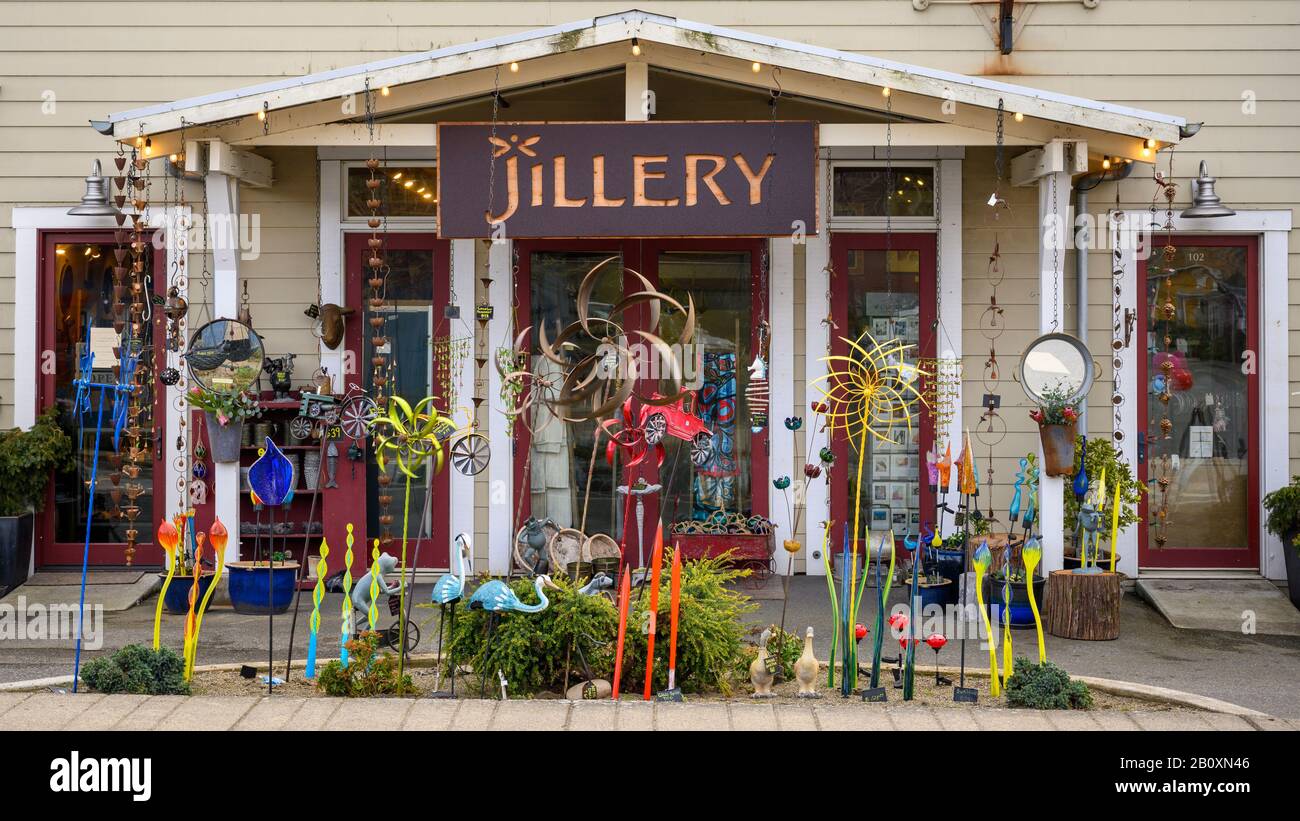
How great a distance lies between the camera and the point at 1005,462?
399 inches

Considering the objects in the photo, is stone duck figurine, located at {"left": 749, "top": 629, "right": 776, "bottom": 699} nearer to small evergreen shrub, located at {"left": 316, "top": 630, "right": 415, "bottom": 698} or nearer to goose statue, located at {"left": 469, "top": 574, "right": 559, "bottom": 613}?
goose statue, located at {"left": 469, "top": 574, "right": 559, "bottom": 613}

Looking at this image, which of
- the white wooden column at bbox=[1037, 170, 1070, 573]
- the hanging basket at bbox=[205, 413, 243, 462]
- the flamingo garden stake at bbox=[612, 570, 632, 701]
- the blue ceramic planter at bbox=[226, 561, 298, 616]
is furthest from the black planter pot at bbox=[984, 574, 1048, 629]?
the hanging basket at bbox=[205, 413, 243, 462]

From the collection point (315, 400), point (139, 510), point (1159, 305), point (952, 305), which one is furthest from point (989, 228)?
point (139, 510)

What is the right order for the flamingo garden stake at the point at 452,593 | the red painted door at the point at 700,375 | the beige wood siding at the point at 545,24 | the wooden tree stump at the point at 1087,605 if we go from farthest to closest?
the red painted door at the point at 700,375 → the beige wood siding at the point at 545,24 → the wooden tree stump at the point at 1087,605 → the flamingo garden stake at the point at 452,593

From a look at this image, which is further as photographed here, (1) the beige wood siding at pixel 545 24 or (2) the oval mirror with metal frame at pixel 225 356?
(1) the beige wood siding at pixel 545 24

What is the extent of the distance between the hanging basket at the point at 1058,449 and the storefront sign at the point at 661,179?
2215 millimetres

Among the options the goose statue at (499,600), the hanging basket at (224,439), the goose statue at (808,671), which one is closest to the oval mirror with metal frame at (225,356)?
the hanging basket at (224,439)

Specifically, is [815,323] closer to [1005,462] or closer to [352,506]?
[1005,462]

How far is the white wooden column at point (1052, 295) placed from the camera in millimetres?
8898

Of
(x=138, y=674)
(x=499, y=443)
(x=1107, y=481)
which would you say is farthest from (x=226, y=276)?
(x=1107, y=481)

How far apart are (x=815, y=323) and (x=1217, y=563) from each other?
139 inches

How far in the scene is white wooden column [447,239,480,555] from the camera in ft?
33.5

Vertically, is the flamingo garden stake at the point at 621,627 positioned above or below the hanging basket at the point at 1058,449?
below

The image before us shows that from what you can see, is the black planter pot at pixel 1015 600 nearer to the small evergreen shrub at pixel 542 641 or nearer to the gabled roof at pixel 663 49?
the gabled roof at pixel 663 49
